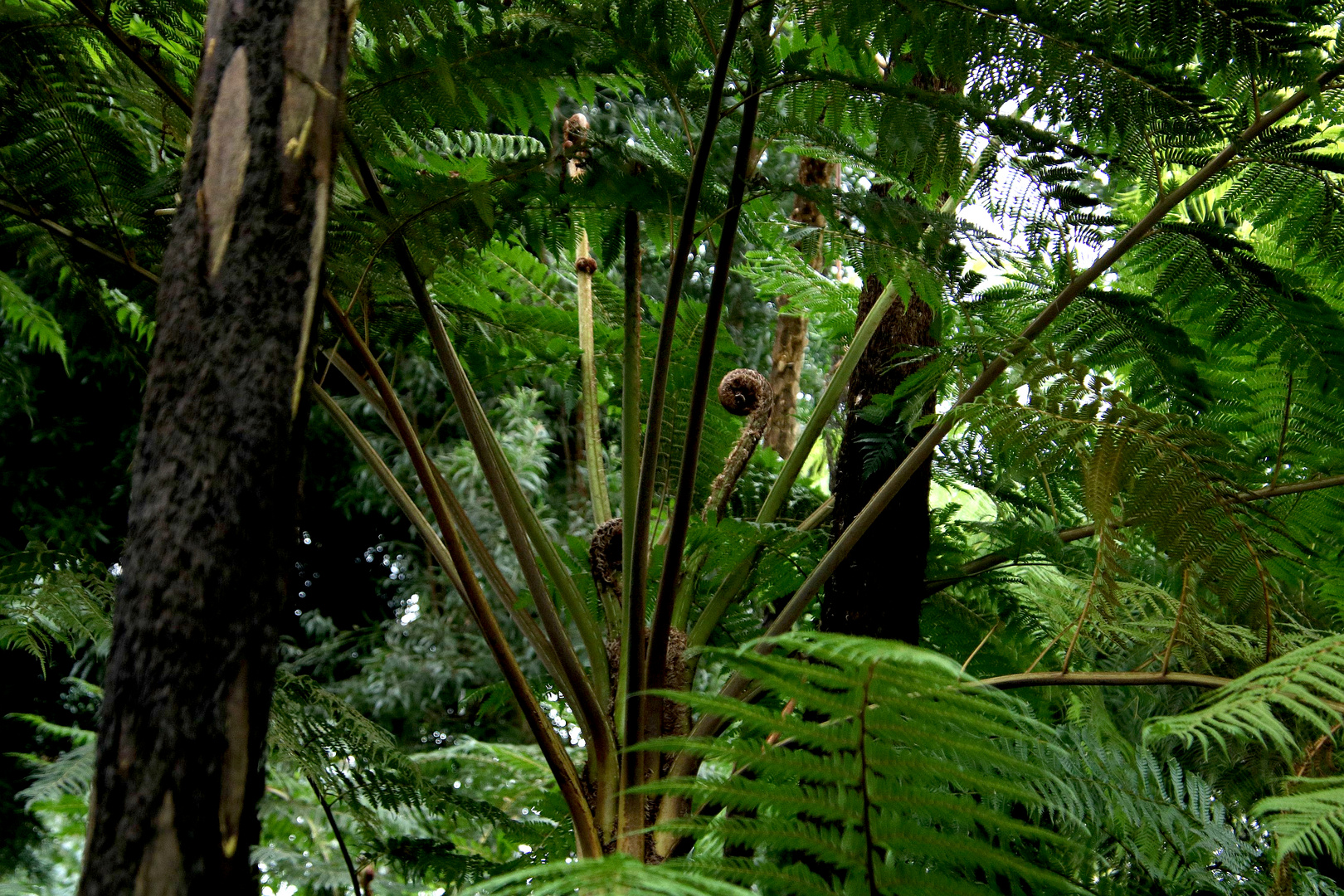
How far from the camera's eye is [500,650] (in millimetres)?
1113

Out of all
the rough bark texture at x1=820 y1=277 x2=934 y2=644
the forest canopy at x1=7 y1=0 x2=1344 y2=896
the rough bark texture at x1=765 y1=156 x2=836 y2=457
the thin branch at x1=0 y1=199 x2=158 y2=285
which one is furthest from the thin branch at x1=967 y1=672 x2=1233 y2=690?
the rough bark texture at x1=765 y1=156 x2=836 y2=457

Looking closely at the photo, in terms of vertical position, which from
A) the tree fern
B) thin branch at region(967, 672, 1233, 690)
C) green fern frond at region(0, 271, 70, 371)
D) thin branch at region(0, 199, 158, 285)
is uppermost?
green fern frond at region(0, 271, 70, 371)

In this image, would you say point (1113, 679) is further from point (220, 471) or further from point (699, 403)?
point (220, 471)

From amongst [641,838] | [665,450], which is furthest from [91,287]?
[641,838]

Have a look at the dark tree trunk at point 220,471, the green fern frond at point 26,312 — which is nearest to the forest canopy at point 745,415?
the dark tree trunk at point 220,471

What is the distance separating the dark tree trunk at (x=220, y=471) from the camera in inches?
19.9

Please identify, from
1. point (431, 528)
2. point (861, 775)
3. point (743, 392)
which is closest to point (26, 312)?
point (431, 528)

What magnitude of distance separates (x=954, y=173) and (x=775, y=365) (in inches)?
65.5

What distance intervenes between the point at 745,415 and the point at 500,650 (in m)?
0.57

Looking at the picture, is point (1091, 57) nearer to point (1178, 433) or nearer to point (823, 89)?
point (823, 89)

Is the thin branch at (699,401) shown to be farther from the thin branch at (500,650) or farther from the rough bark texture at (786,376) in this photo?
the rough bark texture at (786,376)

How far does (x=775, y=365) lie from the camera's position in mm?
2834

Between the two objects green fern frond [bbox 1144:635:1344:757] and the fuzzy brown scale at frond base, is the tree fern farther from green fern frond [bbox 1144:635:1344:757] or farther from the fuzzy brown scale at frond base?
the fuzzy brown scale at frond base

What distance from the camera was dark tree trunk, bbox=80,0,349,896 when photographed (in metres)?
0.51
